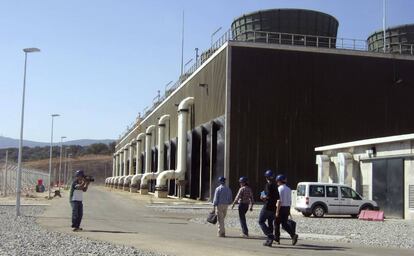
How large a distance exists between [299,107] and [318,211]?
621 inches

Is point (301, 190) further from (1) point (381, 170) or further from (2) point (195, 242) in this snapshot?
(2) point (195, 242)

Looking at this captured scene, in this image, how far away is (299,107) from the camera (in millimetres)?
43438

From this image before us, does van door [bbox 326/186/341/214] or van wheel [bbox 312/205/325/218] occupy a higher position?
van door [bbox 326/186/341/214]

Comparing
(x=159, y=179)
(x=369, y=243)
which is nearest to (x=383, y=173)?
(x=369, y=243)

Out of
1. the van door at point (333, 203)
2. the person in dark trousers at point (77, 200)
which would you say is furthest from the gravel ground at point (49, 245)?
the van door at point (333, 203)

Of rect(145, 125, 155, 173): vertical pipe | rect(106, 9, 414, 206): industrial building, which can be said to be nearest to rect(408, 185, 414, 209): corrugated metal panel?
rect(106, 9, 414, 206): industrial building

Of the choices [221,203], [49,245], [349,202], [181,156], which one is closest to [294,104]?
[181,156]

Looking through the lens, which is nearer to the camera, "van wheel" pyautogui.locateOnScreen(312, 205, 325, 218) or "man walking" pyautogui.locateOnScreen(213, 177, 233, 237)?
"man walking" pyautogui.locateOnScreen(213, 177, 233, 237)

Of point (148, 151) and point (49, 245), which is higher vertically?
point (148, 151)

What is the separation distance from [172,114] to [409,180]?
41.2 m

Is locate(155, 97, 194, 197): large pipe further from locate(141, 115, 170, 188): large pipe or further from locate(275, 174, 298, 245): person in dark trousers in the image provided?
locate(275, 174, 298, 245): person in dark trousers

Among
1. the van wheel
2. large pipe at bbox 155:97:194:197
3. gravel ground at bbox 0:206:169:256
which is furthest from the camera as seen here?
large pipe at bbox 155:97:194:197

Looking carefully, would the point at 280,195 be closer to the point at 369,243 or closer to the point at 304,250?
the point at 304,250

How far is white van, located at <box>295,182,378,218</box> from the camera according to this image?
2866 cm
